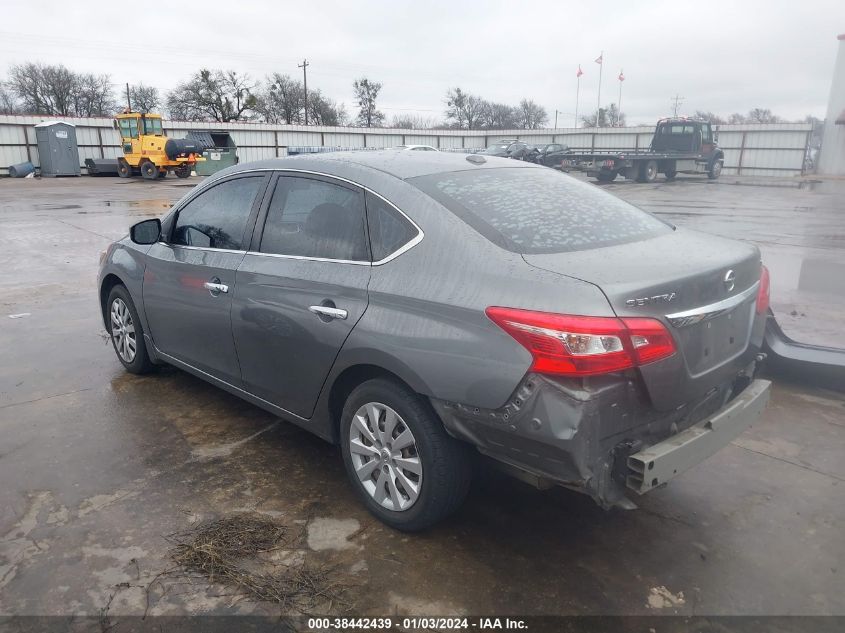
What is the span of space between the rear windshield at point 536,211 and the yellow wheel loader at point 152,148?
96.8ft

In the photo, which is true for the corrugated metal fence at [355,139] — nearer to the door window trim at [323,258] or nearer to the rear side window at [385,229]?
the door window trim at [323,258]

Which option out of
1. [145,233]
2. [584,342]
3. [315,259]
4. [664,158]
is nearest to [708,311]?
[584,342]

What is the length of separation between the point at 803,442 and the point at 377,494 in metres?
2.52

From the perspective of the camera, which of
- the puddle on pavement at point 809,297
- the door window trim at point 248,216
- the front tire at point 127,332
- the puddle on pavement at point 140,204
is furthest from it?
the puddle on pavement at point 140,204

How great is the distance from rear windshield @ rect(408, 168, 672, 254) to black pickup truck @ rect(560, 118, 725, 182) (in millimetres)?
25402

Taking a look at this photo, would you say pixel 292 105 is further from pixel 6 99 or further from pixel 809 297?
pixel 809 297

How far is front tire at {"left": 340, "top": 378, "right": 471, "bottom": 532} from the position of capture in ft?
8.62

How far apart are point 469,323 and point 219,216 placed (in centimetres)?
207

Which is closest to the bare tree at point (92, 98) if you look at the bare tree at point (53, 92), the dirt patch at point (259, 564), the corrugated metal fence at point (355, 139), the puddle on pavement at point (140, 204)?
the bare tree at point (53, 92)

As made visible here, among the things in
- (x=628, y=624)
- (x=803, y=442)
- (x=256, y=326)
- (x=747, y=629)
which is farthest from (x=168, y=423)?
(x=803, y=442)

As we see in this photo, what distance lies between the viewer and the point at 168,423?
4043 millimetres

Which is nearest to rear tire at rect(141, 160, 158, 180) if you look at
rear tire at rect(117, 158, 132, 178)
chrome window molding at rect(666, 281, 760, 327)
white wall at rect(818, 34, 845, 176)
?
rear tire at rect(117, 158, 132, 178)

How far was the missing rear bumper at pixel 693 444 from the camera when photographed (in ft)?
7.57

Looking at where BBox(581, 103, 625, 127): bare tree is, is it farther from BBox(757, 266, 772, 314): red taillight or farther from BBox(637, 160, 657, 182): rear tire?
BBox(757, 266, 772, 314): red taillight
